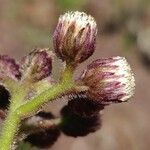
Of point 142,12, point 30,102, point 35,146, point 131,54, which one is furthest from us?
point 142,12

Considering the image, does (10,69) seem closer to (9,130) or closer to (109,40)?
(9,130)

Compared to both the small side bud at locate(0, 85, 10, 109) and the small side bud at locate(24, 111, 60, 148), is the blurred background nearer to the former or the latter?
the small side bud at locate(24, 111, 60, 148)

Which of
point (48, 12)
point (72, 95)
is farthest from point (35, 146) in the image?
point (48, 12)

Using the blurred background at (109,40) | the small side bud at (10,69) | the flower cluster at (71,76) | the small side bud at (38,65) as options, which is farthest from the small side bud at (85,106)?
the blurred background at (109,40)

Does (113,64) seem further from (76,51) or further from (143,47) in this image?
(143,47)

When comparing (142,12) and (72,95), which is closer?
(72,95)

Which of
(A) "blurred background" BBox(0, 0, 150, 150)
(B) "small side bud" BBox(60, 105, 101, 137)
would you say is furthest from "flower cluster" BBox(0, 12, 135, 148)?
(A) "blurred background" BBox(0, 0, 150, 150)
